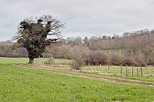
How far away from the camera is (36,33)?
33156mm

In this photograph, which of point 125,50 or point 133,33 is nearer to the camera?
point 125,50

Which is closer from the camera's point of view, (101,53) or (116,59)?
(101,53)

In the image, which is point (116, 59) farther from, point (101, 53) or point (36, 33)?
point (36, 33)

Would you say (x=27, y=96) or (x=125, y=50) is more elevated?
(x=125, y=50)

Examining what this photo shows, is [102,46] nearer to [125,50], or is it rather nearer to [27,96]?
[125,50]

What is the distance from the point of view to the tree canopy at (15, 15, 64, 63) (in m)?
31.7

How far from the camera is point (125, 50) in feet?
266

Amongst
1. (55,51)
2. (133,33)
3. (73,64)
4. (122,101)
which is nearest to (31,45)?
(55,51)

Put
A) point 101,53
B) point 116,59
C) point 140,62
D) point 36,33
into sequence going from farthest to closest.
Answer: point 140,62 → point 116,59 → point 101,53 → point 36,33

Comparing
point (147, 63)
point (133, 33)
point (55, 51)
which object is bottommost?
point (147, 63)

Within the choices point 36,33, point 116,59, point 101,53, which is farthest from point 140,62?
point 36,33

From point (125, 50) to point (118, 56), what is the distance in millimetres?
29124

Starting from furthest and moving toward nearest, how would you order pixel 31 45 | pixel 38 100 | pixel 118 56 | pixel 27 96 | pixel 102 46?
pixel 102 46
pixel 118 56
pixel 31 45
pixel 27 96
pixel 38 100

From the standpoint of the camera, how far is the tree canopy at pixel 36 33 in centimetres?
3166
